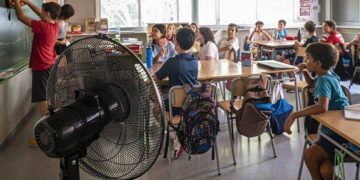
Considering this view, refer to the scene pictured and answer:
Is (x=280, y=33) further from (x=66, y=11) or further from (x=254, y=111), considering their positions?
(x=254, y=111)

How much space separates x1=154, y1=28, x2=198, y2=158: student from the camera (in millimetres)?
2805

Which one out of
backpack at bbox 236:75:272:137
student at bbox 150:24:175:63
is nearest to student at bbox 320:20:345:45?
student at bbox 150:24:175:63

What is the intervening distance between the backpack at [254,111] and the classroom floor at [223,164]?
0.29 m

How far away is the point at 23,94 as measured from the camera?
4.21m

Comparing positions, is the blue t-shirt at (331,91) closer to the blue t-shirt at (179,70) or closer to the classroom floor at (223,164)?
the classroom floor at (223,164)

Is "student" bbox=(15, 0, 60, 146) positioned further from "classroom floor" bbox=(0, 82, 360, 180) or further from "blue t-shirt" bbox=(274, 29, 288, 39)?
"blue t-shirt" bbox=(274, 29, 288, 39)

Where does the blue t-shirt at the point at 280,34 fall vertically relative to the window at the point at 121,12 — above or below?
below

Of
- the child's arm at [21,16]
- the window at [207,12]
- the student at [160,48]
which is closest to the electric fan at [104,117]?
the child's arm at [21,16]

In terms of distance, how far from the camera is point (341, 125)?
5.54 feet

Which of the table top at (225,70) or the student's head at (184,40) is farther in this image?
the table top at (225,70)

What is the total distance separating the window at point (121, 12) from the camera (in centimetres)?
765

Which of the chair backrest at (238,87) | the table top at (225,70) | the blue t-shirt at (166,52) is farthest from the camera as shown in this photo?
the blue t-shirt at (166,52)

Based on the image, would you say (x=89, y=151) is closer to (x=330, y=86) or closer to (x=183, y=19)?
(x=330, y=86)

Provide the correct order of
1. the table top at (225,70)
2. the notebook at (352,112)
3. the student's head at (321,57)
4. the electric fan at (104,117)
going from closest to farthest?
the electric fan at (104,117) < the notebook at (352,112) < the student's head at (321,57) < the table top at (225,70)
